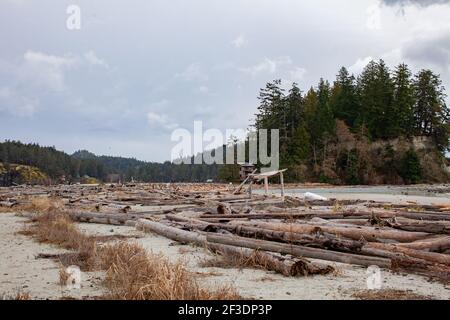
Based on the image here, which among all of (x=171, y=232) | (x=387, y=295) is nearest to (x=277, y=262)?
(x=387, y=295)

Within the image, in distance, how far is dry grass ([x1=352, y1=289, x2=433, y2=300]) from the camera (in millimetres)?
6822

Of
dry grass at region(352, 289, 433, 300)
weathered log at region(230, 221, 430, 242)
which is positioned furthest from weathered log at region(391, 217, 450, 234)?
dry grass at region(352, 289, 433, 300)

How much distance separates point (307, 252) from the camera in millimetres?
9812

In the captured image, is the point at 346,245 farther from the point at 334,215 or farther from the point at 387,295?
the point at 334,215

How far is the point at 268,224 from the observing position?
41.1 ft

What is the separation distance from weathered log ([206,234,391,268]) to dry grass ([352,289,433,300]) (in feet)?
6.31

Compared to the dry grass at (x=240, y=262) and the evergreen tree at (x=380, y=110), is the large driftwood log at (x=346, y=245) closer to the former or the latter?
the dry grass at (x=240, y=262)

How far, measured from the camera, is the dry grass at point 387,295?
6822 mm

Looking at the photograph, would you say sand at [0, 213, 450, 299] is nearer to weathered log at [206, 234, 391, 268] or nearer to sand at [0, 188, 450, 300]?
sand at [0, 188, 450, 300]

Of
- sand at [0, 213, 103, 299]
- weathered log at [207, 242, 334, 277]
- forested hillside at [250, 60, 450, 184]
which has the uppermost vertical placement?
forested hillside at [250, 60, 450, 184]

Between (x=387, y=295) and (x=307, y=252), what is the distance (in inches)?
116

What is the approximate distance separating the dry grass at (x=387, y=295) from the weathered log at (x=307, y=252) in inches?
75.7
